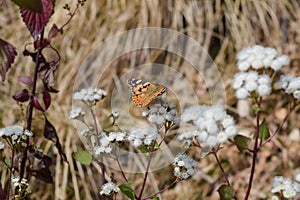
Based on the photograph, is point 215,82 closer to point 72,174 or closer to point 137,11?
point 137,11

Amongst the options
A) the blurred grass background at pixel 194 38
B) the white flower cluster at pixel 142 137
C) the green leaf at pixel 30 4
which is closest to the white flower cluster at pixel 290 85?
the white flower cluster at pixel 142 137

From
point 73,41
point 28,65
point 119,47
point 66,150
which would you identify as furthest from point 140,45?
point 66,150

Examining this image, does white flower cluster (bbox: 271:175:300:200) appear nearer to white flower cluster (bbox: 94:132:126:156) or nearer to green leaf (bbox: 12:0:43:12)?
white flower cluster (bbox: 94:132:126:156)

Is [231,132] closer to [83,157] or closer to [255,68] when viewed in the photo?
[255,68]

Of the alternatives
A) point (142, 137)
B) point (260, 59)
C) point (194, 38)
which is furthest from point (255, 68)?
point (194, 38)

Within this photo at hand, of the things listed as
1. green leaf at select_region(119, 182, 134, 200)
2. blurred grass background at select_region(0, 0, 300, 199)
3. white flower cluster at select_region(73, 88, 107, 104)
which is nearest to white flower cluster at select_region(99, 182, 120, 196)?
green leaf at select_region(119, 182, 134, 200)

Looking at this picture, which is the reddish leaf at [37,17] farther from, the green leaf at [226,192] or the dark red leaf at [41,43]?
the green leaf at [226,192]

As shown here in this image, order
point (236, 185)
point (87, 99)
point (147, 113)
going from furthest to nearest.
→ point (236, 185)
point (87, 99)
point (147, 113)
